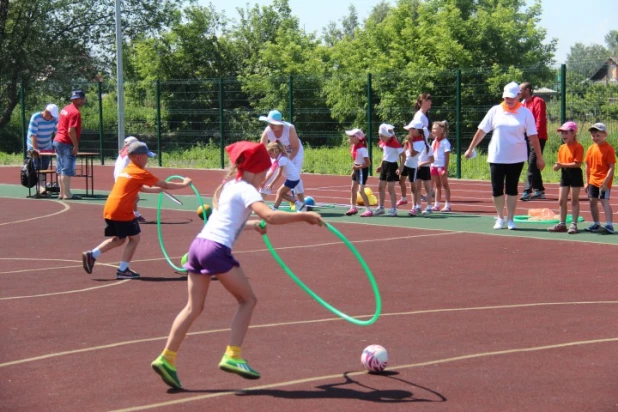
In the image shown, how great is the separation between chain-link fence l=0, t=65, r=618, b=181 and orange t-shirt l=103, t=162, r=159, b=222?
47.7ft

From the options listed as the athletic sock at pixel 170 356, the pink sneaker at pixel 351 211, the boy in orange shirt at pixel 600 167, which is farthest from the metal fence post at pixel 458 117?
the athletic sock at pixel 170 356

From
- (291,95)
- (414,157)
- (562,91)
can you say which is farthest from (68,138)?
(562,91)

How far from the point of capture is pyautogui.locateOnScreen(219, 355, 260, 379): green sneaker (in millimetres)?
6734

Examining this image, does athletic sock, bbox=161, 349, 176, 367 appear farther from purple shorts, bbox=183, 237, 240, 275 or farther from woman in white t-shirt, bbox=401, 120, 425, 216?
woman in white t-shirt, bbox=401, 120, 425, 216

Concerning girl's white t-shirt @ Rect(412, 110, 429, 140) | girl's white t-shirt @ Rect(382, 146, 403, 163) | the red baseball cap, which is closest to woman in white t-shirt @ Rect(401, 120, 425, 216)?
girl's white t-shirt @ Rect(412, 110, 429, 140)

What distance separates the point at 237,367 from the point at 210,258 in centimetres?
74

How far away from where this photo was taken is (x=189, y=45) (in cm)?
4391

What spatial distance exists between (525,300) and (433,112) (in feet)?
63.2

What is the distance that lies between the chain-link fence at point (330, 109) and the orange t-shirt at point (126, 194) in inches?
572

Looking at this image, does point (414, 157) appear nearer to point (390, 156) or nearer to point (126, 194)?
point (390, 156)

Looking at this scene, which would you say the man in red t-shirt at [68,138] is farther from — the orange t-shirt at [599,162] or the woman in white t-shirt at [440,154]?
the orange t-shirt at [599,162]

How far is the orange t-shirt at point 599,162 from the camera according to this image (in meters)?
14.2

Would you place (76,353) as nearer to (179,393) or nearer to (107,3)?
(179,393)

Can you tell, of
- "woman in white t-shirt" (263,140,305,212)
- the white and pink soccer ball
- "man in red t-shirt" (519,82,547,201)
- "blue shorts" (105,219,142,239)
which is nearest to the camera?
the white and pink soccer ball
